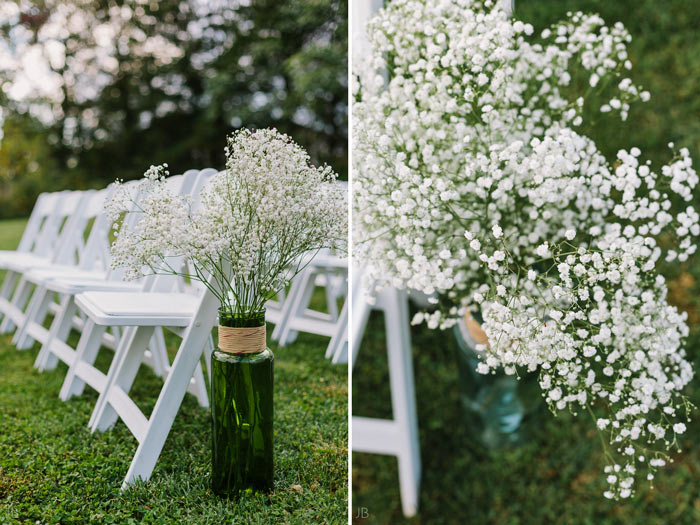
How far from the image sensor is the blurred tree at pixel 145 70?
6.31 ft

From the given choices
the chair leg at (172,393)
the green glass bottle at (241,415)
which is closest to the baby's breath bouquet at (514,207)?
the green glass bottle at (241,415)

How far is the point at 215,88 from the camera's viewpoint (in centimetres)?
193

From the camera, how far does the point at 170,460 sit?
1432 mm

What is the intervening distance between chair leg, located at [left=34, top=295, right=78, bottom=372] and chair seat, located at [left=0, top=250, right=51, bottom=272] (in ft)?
1.40

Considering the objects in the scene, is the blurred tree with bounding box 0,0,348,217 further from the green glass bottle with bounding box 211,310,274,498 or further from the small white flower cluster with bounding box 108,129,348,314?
the green glass bottle with bounding box 211,310,274,498

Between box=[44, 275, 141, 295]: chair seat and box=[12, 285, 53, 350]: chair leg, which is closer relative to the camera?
box=[44, 275, 141, 295]: chair seat

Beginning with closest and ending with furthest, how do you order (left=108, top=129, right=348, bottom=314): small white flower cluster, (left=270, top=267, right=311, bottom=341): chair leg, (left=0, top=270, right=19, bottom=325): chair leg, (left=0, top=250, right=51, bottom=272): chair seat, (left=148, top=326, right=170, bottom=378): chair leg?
(left=108, top=129, right=348, bottom=314): small white flower cluster → (left=148, top=326, right=170, bottom=378): chair leg → (left=270, top=267, right=311, bottom=341): chair leg → (left=0, top=250, right=51, bottom=272): chair seat → (left=0, top=270, right=19, bottom=325): chair leg

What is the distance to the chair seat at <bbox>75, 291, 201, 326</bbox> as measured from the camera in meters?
1.43

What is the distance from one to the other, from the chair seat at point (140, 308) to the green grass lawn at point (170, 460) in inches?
8.0

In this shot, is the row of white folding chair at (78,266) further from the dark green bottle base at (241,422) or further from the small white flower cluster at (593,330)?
the small white flower cluster at (593,330)

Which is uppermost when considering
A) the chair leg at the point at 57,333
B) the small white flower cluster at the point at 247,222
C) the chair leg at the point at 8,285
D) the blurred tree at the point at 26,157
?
the small white flower cluster at the point at 247,222

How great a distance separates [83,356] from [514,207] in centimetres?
135

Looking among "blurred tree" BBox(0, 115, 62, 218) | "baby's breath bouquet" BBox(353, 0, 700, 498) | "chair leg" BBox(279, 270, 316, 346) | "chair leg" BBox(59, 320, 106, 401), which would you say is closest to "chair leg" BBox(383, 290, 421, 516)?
"chair leg" BBox(279, 270, 316, 346)

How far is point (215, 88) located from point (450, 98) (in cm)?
95
